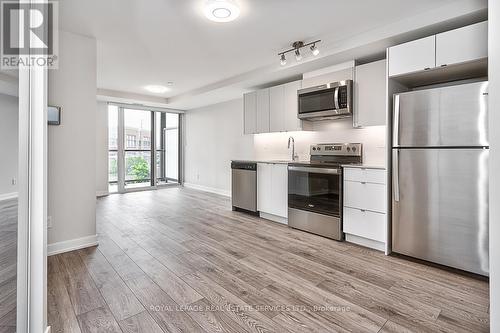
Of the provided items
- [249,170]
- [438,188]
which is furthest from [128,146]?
[438,188]

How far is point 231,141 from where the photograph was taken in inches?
253

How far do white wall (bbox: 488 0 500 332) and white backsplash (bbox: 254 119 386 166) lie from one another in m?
1.93

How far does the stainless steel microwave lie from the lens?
11.3 feet

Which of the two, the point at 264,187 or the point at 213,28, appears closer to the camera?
the point at 213,28

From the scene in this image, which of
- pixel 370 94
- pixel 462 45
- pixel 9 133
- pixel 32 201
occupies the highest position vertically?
pixel 462 45

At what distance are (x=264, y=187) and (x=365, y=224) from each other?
174cm

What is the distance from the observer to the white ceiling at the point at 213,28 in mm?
2502

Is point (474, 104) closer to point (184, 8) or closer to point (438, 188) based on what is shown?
point (438, 188)

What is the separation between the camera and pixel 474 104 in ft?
7.69

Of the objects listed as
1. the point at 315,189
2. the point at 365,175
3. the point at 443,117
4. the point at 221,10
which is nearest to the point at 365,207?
the point at 365,175

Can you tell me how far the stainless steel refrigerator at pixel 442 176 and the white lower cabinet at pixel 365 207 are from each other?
0.15 m

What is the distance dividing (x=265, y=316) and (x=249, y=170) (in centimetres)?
300

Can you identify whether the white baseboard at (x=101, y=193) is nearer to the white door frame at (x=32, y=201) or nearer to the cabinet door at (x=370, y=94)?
the white door frame at (x=32, y=201)

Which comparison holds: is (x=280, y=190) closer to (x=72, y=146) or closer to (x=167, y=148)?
(x=72, y=146)
